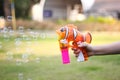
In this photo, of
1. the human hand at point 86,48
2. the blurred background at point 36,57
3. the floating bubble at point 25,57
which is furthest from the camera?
the floating bubble at point 25,57

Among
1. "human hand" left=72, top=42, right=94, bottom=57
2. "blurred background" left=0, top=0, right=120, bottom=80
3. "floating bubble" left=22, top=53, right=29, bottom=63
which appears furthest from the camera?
"floating bubble" left=22, top=53, right=29, bottom=63

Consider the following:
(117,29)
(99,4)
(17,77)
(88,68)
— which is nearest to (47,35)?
(88,68)

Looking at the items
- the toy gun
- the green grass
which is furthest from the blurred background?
the toy gun

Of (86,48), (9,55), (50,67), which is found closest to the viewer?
(86,48)

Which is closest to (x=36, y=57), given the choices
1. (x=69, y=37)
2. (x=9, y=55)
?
(x=9, y=55)

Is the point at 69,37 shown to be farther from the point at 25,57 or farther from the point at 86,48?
the point at 25,57

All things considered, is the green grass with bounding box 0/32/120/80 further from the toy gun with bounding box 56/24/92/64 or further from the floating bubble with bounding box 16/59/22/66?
the toy gun with bounding box 56/24/92/64

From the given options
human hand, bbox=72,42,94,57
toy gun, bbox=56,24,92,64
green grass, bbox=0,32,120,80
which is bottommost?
green grass, bbox=0,32,120,80

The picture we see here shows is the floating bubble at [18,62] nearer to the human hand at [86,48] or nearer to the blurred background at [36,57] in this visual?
the blurred background at [36,57]

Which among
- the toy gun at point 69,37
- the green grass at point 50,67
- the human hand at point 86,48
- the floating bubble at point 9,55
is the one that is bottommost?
the green grass at point 50,67

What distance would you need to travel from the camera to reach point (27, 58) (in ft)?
9.52

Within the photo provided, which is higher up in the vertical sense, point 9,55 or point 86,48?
point 86,48

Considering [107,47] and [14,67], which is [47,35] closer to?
[14,67]

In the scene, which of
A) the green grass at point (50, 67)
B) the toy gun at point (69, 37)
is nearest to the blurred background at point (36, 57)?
the green grass at point (50, 67)
